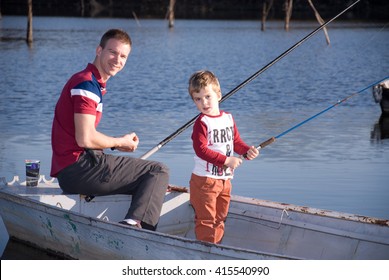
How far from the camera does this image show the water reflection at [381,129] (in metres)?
17.2

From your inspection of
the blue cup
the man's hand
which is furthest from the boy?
the blue cup

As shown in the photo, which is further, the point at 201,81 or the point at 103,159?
the point at 103,159

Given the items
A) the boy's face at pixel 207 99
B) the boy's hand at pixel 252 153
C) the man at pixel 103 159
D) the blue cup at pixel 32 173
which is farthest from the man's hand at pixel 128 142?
the blue cup at pixel 32 173

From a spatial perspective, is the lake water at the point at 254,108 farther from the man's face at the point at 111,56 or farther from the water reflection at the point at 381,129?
the man's face at the point at 111,56

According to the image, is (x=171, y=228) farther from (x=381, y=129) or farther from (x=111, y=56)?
(x=381, y=129)

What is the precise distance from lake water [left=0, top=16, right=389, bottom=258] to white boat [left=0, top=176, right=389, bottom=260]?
2513mm

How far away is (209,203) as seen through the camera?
7.96m

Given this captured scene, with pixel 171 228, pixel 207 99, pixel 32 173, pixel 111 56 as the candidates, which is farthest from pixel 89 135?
pixel 171 228

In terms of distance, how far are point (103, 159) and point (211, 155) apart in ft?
3.10

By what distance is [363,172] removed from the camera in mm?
Result: 13492

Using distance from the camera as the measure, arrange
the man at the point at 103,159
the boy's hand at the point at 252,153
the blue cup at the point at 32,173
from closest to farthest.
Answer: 1. the boy's hand at the point at 252,153
2. the man at the point at 103,159
3. the blue cup at the point at 32,173

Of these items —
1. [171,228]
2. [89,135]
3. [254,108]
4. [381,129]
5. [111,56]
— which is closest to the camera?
[89,135]
